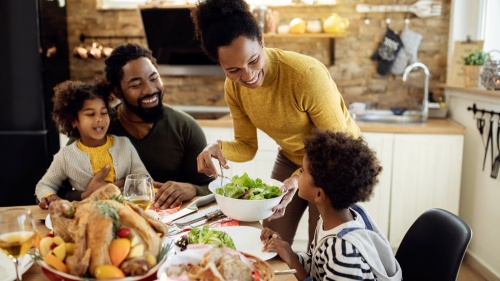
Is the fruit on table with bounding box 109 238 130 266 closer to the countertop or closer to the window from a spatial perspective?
the countertop

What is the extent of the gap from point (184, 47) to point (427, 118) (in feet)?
6.09

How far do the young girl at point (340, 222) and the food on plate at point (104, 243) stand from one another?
15.2 inches

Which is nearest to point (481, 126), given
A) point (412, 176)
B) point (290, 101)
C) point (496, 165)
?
point (496, 165)

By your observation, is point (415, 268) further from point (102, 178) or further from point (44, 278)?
point (102, 178)

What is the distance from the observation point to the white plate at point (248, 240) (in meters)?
1.17

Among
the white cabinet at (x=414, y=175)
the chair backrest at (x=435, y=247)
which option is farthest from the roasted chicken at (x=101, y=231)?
the white cabinet at (x=414, y=175)

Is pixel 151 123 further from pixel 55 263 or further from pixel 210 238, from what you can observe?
pixel 55 263

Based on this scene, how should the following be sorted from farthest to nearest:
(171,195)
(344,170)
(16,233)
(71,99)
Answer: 1. (71,99)
2. (171,195)
3. (344,170)
4. (16,233)

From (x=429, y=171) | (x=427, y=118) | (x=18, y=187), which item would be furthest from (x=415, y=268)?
(x=18, y=187)

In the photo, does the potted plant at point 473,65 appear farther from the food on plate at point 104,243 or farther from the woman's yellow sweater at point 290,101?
the food on plate at point 104,243

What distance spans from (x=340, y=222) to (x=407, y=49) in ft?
8.28

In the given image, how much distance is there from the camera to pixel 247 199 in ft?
4.49

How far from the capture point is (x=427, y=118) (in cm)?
331

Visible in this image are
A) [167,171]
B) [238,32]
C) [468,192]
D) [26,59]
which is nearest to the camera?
[238,32]
